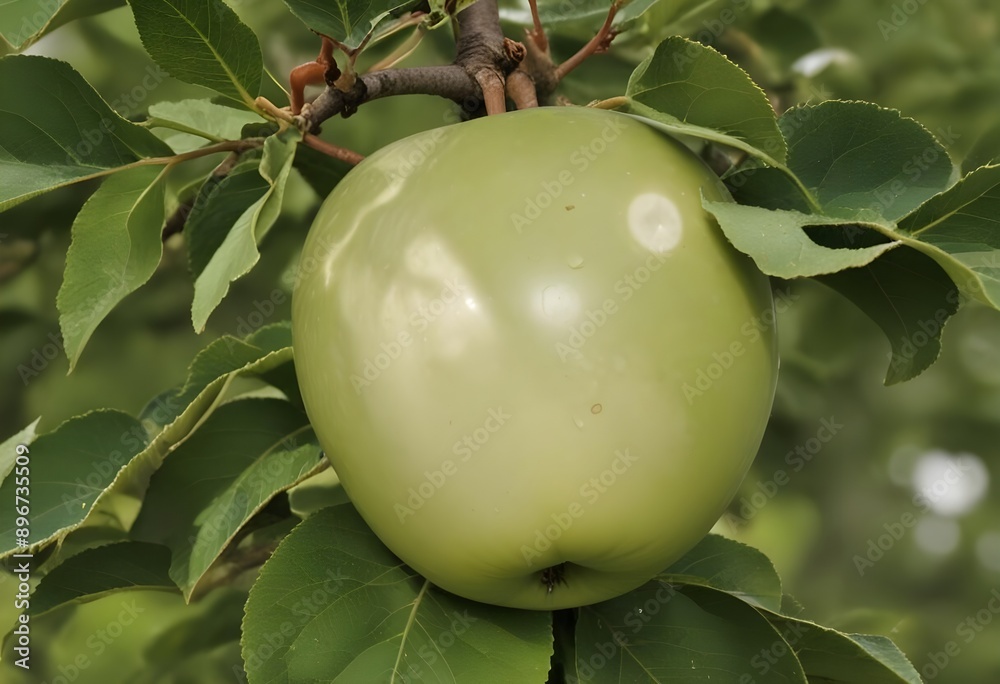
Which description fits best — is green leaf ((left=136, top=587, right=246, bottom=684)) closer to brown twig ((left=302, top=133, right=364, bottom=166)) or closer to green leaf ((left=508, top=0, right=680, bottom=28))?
brown twig ((left=302, top=133, right=364, bottom=166))

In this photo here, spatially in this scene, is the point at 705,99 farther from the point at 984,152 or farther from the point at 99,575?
the point at 99,575

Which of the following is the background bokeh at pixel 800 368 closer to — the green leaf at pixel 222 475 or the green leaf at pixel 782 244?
the green leaf at pixel 222 475

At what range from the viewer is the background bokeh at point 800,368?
104 centimetres

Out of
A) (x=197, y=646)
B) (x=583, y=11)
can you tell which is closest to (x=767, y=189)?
(x=583, y=11)

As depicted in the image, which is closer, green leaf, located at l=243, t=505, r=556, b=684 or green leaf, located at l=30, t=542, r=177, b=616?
green leaf, located at l=243, t=505, r=556, b=684

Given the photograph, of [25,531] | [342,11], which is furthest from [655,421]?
[25,531]

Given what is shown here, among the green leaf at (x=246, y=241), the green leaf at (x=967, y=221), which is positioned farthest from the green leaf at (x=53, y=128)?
the green leaf at (x=967, y=221)

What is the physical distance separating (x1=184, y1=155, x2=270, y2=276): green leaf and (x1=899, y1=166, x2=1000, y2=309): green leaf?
0.44 m

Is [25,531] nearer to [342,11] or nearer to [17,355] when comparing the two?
[342,11]

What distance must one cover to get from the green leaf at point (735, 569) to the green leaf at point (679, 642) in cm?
11

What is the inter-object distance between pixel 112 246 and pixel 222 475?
0.17 meters

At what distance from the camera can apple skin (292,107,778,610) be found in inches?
18.0

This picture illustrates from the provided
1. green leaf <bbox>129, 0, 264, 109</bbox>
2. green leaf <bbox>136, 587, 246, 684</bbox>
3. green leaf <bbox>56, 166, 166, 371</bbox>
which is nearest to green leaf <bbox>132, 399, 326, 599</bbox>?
green leaf <bbox>56, 166, 166, 371</bbox>

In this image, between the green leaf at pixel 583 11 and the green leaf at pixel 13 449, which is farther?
the green leaf at pixel 583 11
